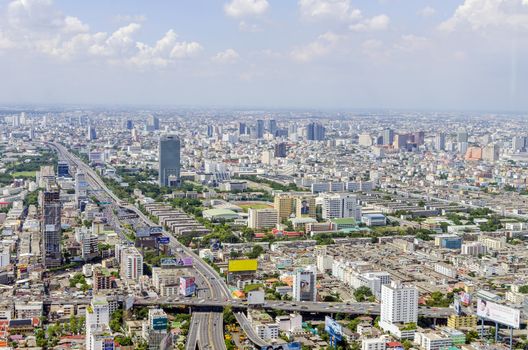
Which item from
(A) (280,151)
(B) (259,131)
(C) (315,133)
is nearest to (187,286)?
(A) (280,151)

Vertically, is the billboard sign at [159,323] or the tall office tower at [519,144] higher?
the tall office tower at [519,144]

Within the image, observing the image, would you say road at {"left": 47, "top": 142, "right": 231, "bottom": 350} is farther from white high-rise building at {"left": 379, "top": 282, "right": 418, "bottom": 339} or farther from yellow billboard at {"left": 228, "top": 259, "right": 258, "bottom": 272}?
white high-rise building at {"left": 379, "top": 282, "right": 418, "bottom": 339}

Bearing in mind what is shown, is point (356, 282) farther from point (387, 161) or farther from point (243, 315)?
point (387, 161)

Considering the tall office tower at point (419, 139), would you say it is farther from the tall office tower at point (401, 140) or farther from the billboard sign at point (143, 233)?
the billboard sign at point (143, 233)

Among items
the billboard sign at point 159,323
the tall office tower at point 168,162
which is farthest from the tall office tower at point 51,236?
the tall office tower at point 168,162

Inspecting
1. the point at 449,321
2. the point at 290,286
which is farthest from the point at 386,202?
the point at 449,321

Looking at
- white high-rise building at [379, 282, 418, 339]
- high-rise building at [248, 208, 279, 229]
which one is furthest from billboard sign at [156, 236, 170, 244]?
white high-rise building at [379, 282, 418, 339]

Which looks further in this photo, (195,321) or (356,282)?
(356,282)
